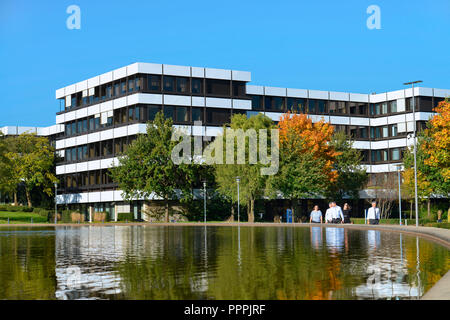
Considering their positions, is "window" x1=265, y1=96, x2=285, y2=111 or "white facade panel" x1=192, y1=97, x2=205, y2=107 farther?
"window" x1=265, y1=96, x2=285, y2=111

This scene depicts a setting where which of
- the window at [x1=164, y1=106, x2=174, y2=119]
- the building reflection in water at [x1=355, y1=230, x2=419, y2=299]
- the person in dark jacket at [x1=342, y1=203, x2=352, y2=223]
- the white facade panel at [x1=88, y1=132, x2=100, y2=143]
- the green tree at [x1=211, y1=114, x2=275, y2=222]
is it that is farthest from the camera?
the white facade panel at [x1=88, y1=132, x2=100, y2=143]

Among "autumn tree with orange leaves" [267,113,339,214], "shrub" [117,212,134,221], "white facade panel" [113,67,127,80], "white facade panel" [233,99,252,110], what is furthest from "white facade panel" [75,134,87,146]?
"autumn tree with orange leaves" [267,113,339,214]

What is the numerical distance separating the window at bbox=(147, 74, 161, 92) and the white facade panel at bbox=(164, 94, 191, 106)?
4.71ft

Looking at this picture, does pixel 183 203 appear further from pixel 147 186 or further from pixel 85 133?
pixel 85 133

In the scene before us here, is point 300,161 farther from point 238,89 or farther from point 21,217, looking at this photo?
point 21,217

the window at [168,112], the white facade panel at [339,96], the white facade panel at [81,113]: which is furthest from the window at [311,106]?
the white facade panel at [81,113]

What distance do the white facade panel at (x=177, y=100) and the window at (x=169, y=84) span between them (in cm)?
102

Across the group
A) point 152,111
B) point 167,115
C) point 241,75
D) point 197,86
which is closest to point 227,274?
point 152,111

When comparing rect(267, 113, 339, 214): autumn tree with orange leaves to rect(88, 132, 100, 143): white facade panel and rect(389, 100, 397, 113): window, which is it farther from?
rect(389, 100, 397, 113): window

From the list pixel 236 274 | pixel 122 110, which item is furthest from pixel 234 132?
pixel 236 274

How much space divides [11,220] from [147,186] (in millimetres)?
22932

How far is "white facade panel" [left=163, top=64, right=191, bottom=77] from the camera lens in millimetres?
76125

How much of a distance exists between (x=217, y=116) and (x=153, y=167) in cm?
1454

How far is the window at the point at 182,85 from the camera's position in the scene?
7688 centimetres
